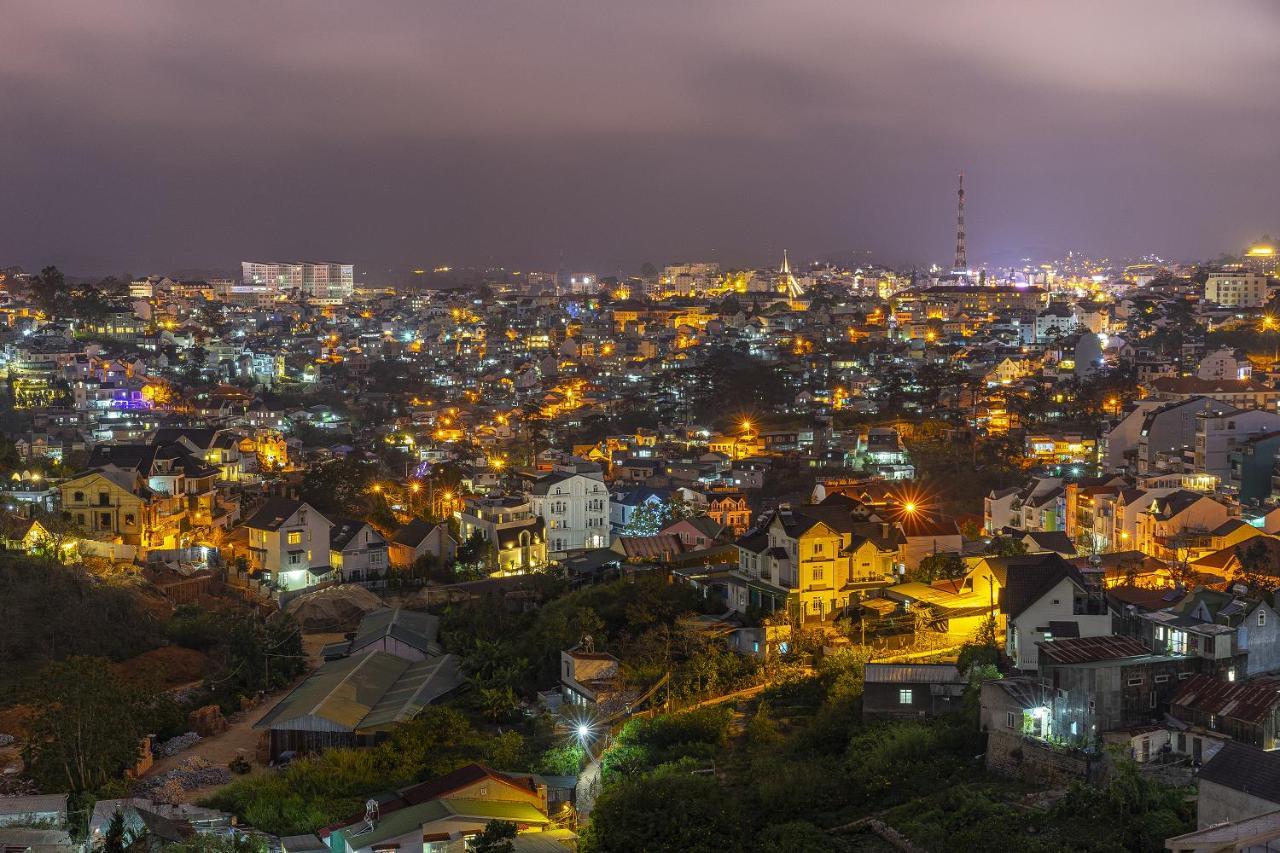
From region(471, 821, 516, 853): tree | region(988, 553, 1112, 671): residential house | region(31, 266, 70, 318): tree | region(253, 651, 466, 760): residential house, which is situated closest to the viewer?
region(471, 821, 516, 853): tree

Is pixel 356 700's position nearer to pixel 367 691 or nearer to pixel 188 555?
pixel 367 691

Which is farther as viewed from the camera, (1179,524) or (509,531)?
(509,531)

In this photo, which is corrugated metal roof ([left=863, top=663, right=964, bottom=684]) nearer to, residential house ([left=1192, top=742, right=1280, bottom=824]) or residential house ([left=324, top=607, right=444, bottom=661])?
residential house ([left=1192, top=742, right=1280, bottom=824])

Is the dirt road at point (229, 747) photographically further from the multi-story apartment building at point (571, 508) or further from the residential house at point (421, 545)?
the multi-story apartment building at point (571, 508)

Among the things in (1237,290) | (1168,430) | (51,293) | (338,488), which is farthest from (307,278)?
→ (1168,430)

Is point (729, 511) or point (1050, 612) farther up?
point (1050, 612)

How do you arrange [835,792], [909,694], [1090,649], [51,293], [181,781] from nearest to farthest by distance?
1. [835,792]
2. [1090,649]
3. [909,694]
4. [181,781]
5. [51,293]

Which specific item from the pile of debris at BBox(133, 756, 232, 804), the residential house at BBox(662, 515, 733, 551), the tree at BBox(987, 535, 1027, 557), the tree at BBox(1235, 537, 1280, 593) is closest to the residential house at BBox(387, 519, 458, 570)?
the residential house at BBox(662, 515, 733, 551)

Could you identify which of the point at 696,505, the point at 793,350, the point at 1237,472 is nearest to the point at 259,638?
the point at 696,505
